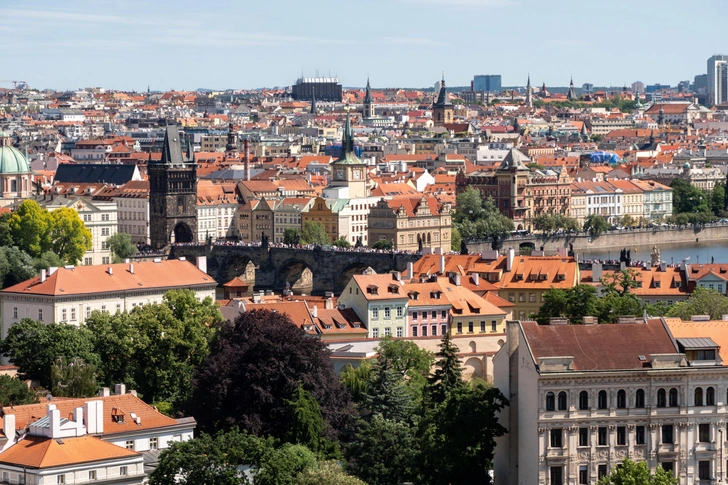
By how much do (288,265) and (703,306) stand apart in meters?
52.7

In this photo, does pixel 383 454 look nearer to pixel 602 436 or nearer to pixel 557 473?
pixel 557 473

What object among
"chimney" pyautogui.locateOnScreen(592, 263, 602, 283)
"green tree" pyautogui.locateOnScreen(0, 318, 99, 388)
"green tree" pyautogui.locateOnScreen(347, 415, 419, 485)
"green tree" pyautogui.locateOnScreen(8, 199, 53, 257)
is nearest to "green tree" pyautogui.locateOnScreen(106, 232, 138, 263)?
"green tree" pyautogui.locateOnScreen(8, 199, 53, 257)

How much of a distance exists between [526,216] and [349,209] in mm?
22726

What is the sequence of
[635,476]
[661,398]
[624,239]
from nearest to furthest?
[635,476] → [661,398] → [624,239]

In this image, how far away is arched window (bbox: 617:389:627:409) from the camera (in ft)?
134

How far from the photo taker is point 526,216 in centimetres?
13825

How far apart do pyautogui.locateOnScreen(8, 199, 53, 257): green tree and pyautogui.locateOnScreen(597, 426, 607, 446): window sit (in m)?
59.9

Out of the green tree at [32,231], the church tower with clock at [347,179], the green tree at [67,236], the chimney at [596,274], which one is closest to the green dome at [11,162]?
the green tree at [67,236]

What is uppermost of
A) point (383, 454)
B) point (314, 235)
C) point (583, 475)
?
point (314, 235)

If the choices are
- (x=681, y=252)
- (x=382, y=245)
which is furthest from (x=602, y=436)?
(x=681, y=252)

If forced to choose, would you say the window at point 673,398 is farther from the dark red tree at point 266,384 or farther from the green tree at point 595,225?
the green tree at point 595,225

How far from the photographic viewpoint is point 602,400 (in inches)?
1601

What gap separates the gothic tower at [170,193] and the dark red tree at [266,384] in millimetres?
68915

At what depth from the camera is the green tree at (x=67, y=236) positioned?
99.0 meters
